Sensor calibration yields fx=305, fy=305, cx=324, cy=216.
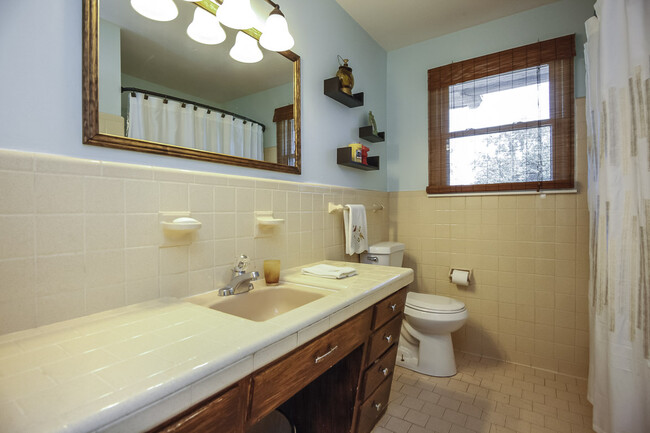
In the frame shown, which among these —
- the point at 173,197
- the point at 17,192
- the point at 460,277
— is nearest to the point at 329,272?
the point at 173,197

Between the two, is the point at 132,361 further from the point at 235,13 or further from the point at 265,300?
the point at 235,13

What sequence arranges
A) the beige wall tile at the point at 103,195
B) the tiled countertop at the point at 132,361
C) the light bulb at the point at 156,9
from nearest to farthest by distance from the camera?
the tiled countertop at the point at 132,361 < the beige wall tile at the point at 103,195 < the light bulb at the point at 156,9

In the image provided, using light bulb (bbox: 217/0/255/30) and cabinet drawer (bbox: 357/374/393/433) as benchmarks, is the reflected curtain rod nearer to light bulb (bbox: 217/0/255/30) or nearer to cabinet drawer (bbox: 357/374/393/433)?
light bulb (bbox: 217/0/255/30)

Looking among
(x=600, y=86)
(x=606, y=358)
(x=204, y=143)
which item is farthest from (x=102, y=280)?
(x=600, y=86)

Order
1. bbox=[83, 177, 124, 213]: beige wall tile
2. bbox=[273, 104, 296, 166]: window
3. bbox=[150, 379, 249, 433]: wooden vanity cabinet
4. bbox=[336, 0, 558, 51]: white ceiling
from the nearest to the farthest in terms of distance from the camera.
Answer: bbox=[150, 379, 249, 433]: wooden vanity cabinet < bbox=[83, 177, 124, 213]: beige wall tile < bbox=[273, 104, 296, 166]: window < bbox=[336, 0, 558, 51]: white ceiling

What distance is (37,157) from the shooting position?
2.68ft

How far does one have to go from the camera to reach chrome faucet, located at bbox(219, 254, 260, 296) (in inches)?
47.3

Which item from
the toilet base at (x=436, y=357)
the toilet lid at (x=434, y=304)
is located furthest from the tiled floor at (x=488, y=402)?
the toilet lid at (x=434, y=304)

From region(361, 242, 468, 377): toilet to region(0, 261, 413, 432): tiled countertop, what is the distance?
1285 millimetres

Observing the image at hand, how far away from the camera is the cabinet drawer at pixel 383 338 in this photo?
1340 millimetres

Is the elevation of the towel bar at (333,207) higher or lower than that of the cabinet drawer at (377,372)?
higher

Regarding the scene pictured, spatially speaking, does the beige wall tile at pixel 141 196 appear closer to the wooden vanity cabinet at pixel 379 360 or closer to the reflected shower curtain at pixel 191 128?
the reflected shower curtain at pixel 191 128

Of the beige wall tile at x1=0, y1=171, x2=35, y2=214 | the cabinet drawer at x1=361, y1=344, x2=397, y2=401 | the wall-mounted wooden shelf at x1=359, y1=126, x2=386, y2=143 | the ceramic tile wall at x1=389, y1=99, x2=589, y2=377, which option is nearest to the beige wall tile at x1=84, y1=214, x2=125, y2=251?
the beige wall tile at x1=0, y1=171, x2=35, y2=214

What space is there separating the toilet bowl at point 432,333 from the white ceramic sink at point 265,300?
1.13 meters
